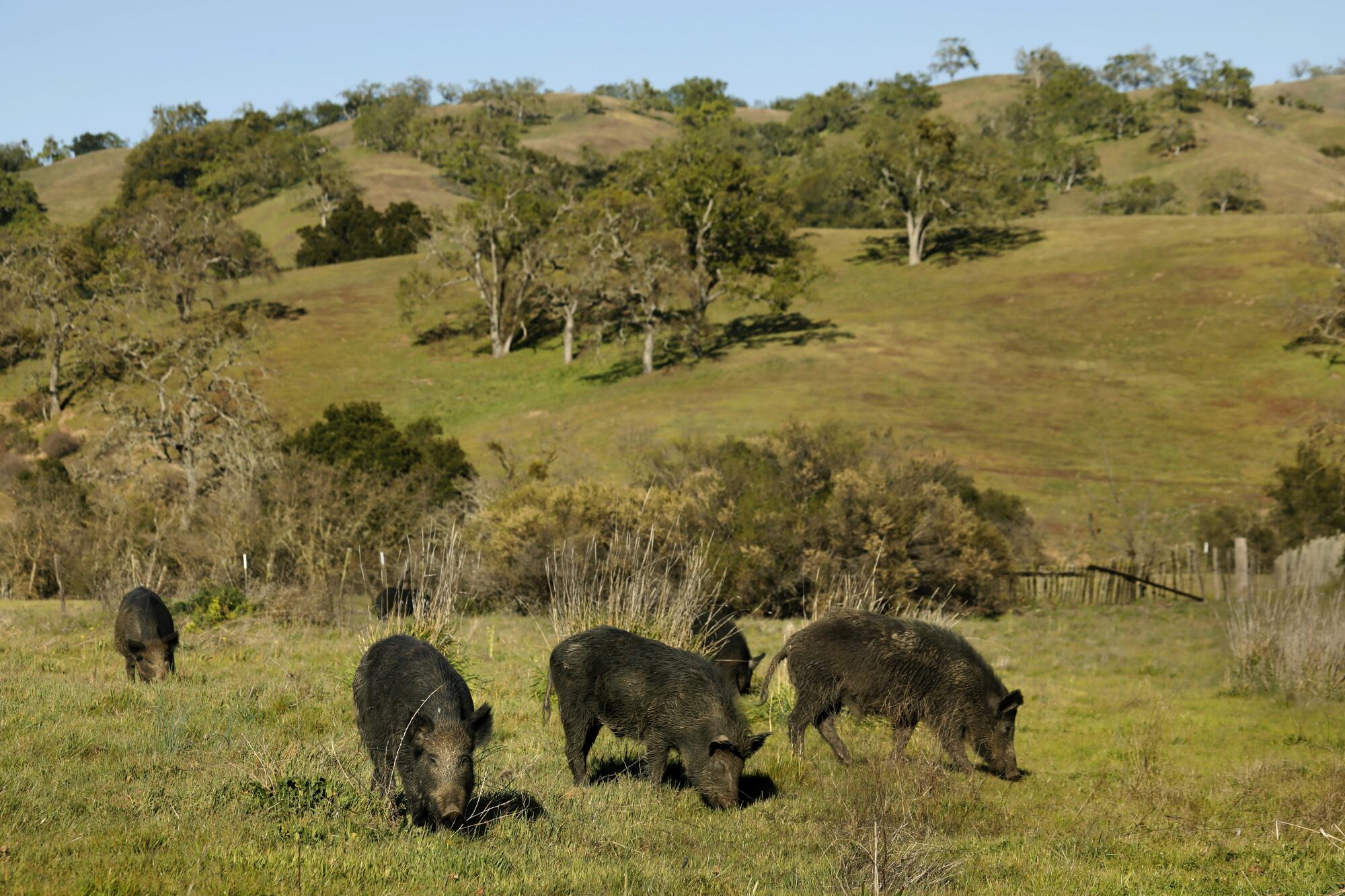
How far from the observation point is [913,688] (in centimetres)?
1009

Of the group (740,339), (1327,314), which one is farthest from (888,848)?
(740,339)

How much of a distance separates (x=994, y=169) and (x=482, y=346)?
40.4 metres

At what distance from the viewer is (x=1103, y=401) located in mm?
52344

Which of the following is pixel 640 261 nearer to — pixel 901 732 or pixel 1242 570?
pixel 1242 570

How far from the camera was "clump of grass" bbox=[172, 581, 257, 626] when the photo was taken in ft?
53.4

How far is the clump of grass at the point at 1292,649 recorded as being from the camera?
14.5 metres

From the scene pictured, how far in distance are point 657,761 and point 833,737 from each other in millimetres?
2323

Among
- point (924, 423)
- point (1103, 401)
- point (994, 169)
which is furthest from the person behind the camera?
point (994, 169)

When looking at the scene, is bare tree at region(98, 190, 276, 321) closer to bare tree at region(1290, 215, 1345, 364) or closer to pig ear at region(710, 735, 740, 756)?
bare tree at region(1290, 215, 1345, 364)

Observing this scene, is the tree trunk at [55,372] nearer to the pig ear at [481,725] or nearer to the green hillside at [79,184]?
the pig ear at [481,725]

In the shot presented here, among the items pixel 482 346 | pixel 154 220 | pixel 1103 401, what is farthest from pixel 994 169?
→ pixel 154 220

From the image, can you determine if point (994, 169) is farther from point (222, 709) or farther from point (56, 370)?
point (222, 709)

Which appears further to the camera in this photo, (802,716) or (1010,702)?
(802,716)

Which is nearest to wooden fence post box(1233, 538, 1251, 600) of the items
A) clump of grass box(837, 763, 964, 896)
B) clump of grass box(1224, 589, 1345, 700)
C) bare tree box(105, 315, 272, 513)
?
clump of grass box(1224, 589, 1345, 700)
